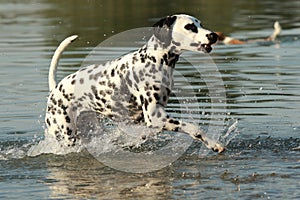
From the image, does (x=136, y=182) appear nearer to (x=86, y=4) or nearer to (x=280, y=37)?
(x=280, y=37)

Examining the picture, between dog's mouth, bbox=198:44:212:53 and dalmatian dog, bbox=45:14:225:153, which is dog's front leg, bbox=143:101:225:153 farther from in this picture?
dog's mouth, bbox=198:44:212:53

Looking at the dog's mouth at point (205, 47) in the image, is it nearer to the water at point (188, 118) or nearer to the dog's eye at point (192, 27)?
the dog's eye at point (192, 27)

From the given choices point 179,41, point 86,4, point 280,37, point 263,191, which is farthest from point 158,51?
point 86,4

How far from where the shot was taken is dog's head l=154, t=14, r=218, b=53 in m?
9.23

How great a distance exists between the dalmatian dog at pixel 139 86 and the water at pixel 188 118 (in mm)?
393

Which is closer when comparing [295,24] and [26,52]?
[26,52]

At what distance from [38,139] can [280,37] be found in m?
9.09

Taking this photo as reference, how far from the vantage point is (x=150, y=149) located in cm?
1038

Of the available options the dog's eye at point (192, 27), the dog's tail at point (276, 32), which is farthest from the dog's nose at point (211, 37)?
the dog's tail at point (276, 32)

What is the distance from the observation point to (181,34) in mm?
9289

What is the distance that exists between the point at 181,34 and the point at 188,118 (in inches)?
109

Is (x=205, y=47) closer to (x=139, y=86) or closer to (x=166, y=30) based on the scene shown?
(x=166, y=30)

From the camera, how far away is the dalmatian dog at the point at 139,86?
30.5 ft

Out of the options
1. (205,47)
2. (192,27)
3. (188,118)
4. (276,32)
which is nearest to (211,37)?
(205,47)
